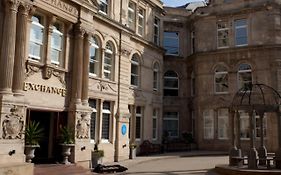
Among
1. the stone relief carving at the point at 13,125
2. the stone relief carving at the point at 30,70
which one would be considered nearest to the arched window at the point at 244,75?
the stone relief carving at the point at 30,70

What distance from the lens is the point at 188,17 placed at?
30.6 meters

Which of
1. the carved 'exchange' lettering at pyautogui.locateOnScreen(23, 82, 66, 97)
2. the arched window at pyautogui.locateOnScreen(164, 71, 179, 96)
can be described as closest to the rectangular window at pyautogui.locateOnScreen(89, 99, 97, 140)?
the carved 'exchange' lettering at pyautogui.locateOnScreen(23, 82, 66, 97)

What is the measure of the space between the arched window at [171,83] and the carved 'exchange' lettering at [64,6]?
1428 cm

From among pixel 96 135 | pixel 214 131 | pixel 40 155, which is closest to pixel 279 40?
pixel 214 131

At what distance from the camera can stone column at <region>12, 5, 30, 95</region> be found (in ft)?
42.5

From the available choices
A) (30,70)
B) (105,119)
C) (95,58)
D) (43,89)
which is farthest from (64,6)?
(105,119)

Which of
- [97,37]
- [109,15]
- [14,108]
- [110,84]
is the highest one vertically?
[109,15]

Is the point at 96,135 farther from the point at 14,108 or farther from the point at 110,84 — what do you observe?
the point at 14,108

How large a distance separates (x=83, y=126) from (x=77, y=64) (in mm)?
2912

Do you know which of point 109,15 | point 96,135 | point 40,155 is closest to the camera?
point 40,155

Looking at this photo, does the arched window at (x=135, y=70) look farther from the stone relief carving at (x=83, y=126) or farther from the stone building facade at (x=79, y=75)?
the stone relief carving at (x=83, y=126)

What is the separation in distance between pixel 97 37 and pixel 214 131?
1251cm

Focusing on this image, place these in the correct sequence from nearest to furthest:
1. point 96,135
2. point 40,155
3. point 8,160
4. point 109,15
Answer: point 8,160 → point 40,155 → point 96,135 → point 109,15

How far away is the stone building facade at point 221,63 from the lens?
83.7ft
